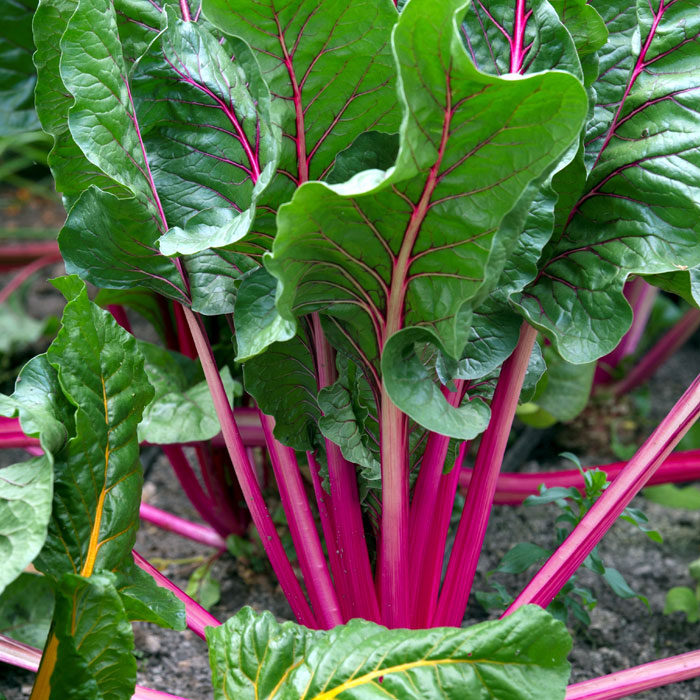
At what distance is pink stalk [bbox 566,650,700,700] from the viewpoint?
3.26 feet

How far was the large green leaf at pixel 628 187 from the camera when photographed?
976mm

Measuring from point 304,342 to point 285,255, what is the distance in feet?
0.92

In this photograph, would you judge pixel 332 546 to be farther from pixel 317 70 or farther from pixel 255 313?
pixel 317 70

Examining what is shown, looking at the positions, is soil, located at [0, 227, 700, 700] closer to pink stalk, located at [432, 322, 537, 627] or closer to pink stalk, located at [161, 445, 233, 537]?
pink stalk, located at [161, 445, 233, 537]

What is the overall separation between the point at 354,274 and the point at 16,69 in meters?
1.16

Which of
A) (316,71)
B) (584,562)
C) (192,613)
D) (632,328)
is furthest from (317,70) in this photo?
(632,328)

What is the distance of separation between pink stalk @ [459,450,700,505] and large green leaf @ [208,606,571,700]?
61 cm

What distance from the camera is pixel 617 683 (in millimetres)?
1005

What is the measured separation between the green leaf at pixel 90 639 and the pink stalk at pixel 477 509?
1.45 ft

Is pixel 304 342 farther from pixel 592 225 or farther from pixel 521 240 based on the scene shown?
pixel 592 225

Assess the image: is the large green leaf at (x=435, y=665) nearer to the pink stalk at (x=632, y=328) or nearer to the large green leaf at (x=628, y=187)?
the large green leaf at (x=628, y=187)

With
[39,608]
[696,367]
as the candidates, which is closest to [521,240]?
[39,608]

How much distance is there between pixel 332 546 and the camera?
3.65 ft

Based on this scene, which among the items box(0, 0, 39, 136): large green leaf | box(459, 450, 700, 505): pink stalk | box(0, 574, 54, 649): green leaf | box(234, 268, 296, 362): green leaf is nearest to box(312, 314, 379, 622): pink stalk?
box(234, 268, 296, 362): green leaf
